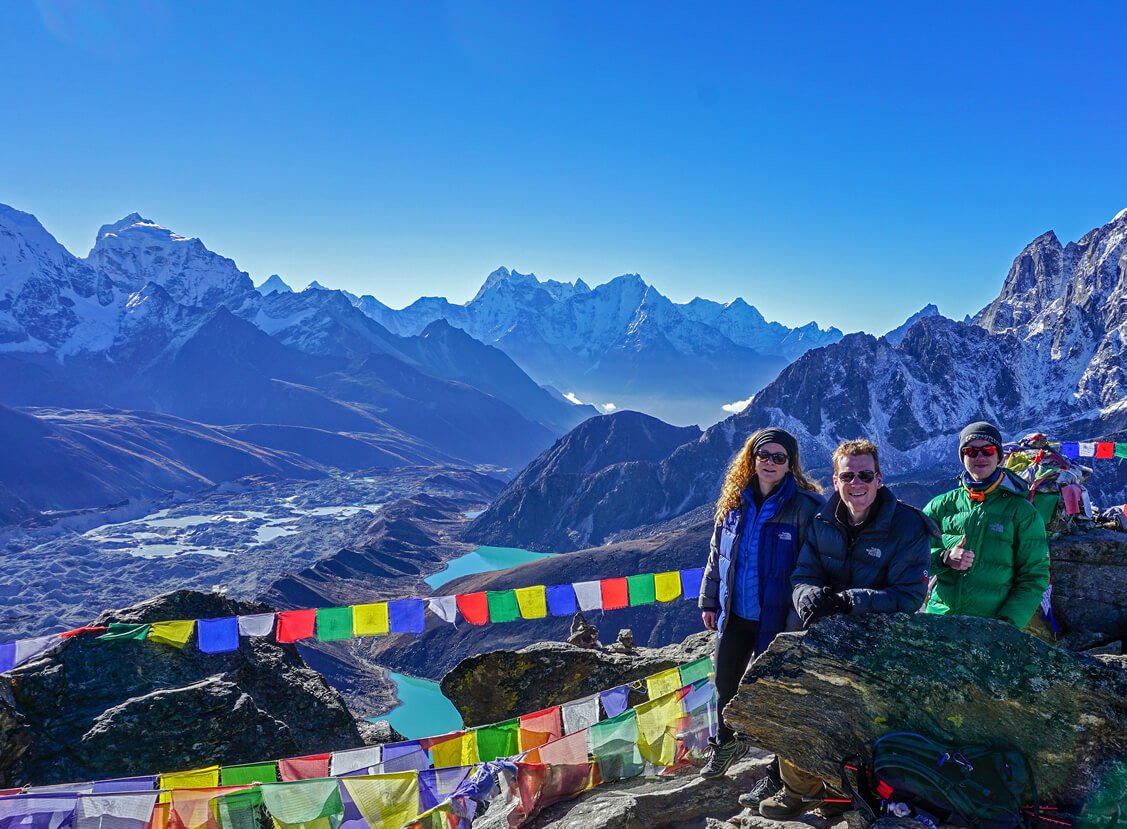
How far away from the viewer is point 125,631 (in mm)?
13547

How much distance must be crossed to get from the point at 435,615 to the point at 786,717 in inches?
575

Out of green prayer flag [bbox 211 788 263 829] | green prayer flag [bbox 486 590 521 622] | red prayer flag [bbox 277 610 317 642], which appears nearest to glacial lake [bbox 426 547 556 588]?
green prayer flag [bbox 486 590 521 622]

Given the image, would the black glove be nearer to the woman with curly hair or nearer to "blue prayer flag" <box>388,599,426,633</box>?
the woman with curly hair

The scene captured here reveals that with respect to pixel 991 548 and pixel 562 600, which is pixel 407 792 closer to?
pixel 991 548

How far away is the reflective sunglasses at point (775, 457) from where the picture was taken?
609 centimetres

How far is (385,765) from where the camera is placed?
10.4 m

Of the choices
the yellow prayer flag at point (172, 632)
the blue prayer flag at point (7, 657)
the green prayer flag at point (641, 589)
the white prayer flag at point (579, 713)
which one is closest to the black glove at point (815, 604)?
the white prayer flag at point (579, 713)

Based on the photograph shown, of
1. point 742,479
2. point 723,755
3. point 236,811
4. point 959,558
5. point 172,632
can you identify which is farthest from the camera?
point 172,632

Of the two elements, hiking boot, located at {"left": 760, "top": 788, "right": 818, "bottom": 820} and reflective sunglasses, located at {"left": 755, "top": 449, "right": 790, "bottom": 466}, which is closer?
hiking boot, located at {"left": 760, "top": 788, "right": 818, "bottom": 820}

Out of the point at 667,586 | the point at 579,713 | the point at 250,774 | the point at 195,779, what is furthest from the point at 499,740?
the point at 667,586

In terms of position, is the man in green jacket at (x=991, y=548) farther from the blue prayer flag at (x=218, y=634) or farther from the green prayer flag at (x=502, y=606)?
the green prayer flag at (x=502, y=606)

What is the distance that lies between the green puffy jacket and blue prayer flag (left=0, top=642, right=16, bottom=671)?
17.1 m

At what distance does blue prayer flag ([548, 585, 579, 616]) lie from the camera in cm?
1915

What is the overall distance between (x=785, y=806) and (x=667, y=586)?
43.2ft
